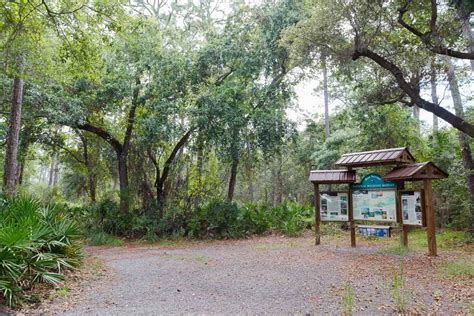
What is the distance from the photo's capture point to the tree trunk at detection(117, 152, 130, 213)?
13406mm

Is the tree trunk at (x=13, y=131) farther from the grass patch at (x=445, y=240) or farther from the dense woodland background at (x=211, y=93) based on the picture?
the grass patch at (x=445, y=240)

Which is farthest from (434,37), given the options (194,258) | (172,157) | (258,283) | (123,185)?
(123,185)

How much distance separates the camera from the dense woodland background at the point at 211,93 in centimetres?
764

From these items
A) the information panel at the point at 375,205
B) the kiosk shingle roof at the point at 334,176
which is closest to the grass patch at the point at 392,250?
the information panel at the point at 375,205

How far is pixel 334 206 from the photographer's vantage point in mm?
9594

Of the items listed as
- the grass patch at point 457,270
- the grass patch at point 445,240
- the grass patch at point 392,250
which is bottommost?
the grass patch at point 457,270

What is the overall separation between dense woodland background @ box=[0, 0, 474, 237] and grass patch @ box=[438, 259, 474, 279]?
127 inches

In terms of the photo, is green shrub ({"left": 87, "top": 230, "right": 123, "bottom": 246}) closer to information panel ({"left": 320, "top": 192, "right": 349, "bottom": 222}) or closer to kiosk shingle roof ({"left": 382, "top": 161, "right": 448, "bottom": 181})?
information panel ({"left": 320, "top": 192, "right": 349, "bottom": 222})

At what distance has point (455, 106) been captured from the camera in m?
10.6

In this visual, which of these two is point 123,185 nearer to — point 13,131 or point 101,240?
point 101,240

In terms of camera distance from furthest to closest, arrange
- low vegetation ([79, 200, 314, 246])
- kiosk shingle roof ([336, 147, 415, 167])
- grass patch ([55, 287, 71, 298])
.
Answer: low vegetation ([79, 200, 314, 246])
kiosk shingle roof ([336, 147, 415, 167])
grass patch ([55, 287, 71, 298])

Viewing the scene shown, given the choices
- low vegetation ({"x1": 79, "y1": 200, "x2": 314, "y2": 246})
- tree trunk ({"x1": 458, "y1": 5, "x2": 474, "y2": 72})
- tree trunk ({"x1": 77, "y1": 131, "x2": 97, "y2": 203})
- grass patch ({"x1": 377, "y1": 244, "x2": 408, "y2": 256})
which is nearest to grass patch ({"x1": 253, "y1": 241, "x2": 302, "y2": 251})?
low vegetation ({"x1": 79, "y1": 200, "x2": 314, "y2": 246})

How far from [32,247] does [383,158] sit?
772cm

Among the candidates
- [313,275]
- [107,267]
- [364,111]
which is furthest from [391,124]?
[107,267]
